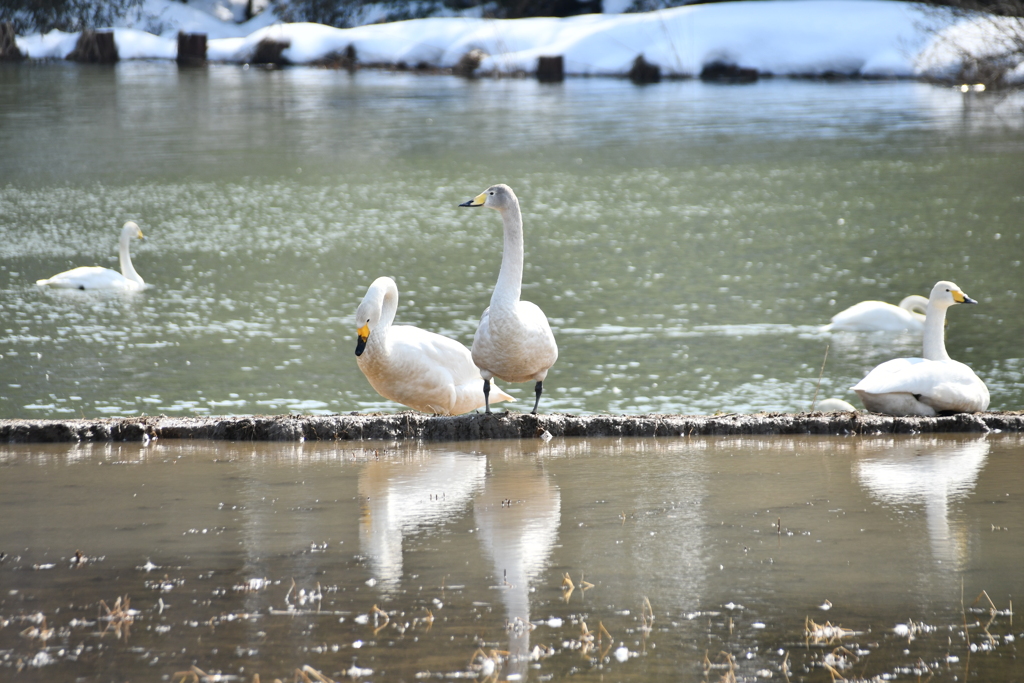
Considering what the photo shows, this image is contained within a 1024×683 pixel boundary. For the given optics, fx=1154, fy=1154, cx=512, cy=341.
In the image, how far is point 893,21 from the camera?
39.3 meters

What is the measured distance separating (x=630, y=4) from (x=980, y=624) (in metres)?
45.8

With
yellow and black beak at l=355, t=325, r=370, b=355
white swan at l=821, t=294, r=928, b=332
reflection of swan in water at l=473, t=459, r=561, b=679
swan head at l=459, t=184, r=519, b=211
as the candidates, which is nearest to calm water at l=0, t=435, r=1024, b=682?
reflection of swan in water at l=473, t=459, r=561, b=679

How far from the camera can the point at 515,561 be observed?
359 cm

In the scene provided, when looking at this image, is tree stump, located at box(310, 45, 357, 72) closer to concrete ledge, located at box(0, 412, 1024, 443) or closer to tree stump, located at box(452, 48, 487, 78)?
tree stump, located at box(452, 48, 487, 78)

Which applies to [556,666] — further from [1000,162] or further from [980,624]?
[1000,162]

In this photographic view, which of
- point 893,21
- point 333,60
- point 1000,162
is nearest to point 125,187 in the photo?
point 1000,162

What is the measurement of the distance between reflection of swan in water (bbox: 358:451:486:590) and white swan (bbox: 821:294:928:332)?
6.09 meters

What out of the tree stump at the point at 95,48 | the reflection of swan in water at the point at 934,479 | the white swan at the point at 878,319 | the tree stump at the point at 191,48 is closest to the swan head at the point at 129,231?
the white swan at the point at 878,319

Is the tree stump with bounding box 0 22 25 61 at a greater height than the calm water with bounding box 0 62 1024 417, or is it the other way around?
the tree stump with bounding box 0 22 25 61

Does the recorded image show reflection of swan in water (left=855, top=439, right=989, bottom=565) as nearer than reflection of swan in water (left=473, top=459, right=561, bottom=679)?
No

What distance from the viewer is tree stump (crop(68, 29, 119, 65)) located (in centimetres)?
4406

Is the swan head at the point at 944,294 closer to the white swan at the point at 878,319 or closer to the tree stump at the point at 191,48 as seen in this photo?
the white swan at the point at 878,319

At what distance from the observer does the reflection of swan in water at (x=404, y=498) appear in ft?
12.0

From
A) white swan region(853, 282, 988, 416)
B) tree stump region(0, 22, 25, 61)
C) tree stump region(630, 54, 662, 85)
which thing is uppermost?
tree stump region(0, 22, 25, 61)
